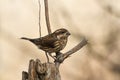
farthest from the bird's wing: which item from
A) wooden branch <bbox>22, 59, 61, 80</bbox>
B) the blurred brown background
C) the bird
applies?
the blurred brown background

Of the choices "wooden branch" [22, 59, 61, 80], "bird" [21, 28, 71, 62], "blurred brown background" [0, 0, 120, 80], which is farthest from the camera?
"blurred brown background" [0, 0, 120, 80]

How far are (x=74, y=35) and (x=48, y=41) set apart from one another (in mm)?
776

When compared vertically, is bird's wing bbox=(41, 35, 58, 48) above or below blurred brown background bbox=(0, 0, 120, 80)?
above

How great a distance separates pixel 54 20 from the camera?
1869mm

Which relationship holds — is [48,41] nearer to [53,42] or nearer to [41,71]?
[53,42]

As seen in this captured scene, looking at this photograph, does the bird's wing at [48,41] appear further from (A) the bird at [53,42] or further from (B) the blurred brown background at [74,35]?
(B) the blurred brown background at [74,35]

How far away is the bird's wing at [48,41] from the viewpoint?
1138mm

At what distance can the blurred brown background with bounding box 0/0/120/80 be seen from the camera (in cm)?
180

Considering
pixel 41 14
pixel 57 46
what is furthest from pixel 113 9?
pixel 57 46

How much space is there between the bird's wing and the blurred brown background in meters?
0.63

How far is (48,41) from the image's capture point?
1.15 m

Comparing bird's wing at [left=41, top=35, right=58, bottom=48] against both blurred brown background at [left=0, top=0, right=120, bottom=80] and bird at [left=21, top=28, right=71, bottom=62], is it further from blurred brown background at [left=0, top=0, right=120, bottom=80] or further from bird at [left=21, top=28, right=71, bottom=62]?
blurred brown background at [left=0, top=0, right=120, bottom=80]

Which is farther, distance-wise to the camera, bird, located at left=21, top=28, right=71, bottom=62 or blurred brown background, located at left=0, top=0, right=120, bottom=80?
blurred brown background, located at left=0, top=0, right=120, bottom=80

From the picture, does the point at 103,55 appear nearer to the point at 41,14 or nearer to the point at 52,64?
the point at 41,14
